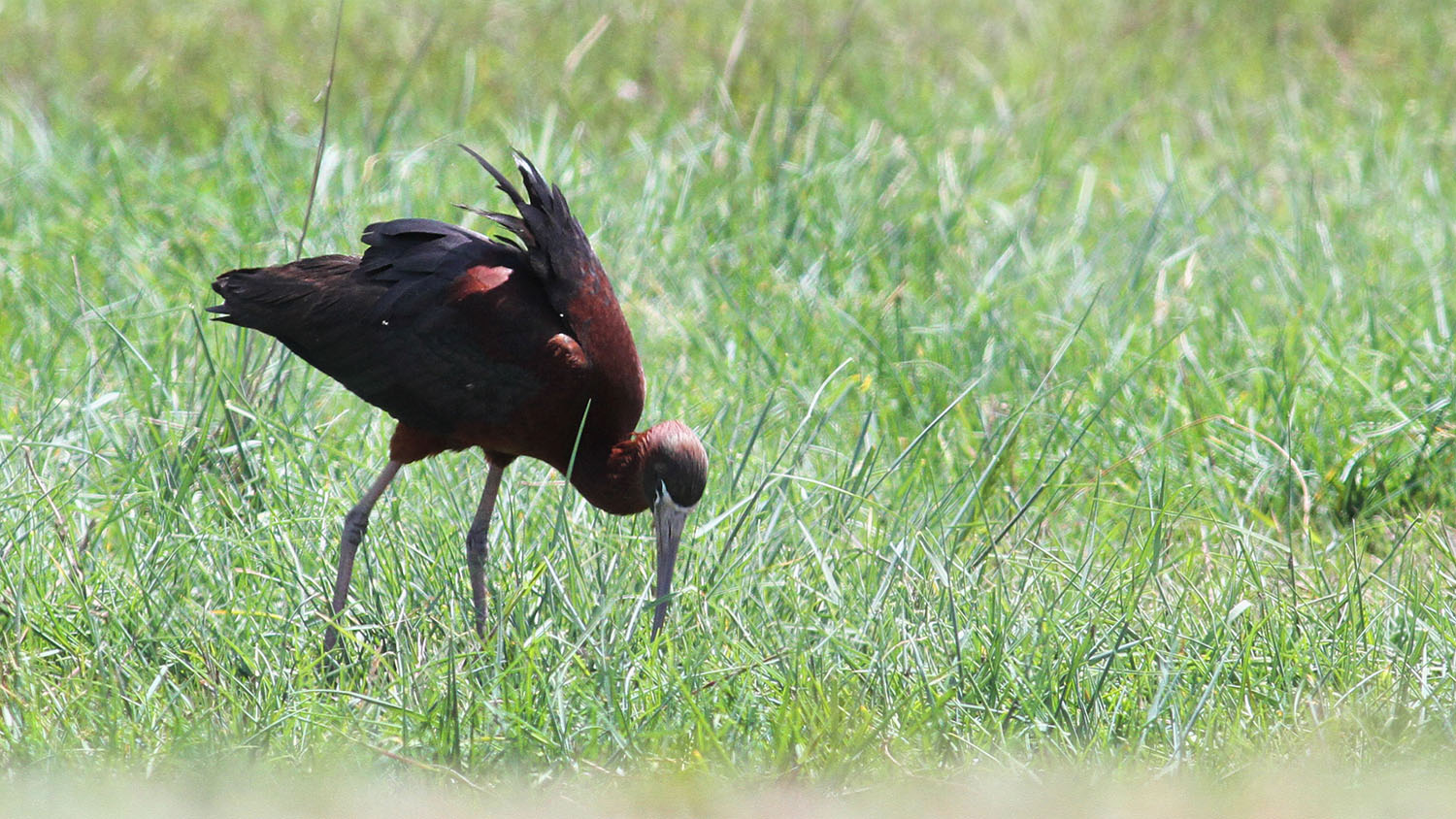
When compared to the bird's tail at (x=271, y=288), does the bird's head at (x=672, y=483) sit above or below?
A: below

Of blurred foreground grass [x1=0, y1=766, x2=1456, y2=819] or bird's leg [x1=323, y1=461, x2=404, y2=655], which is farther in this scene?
bird's leg [x1=323, y1=461, x2=404, y2=655]

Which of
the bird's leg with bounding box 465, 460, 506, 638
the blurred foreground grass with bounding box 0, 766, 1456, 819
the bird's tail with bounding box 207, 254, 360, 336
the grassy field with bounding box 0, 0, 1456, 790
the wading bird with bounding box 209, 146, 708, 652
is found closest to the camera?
the blurred foreground grass with bounding box 0, 766, 1456, 819

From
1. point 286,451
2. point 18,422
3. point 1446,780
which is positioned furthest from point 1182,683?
point 18,422

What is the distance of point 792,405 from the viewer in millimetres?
4434

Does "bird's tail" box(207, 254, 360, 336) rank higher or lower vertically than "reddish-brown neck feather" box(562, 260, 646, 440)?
higher

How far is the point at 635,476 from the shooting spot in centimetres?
356

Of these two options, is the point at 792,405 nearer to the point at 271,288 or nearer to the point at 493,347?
the point at 493,347

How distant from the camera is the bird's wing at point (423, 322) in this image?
3.56 meters

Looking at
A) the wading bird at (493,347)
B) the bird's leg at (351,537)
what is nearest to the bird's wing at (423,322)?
the wading bird at (493,347)

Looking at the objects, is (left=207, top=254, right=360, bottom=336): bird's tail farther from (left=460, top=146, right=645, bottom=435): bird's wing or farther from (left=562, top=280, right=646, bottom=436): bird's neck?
(left=562, top=280, right=646, bottom=436): bird's neck

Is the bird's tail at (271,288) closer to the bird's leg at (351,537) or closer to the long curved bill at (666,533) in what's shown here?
the bird's leg at (351,537)

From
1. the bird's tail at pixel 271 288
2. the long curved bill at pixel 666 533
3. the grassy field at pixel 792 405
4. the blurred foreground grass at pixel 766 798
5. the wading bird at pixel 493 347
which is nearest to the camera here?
the blurred foreground grass at pixel 766 798

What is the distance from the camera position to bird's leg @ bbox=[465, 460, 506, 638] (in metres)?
3.21

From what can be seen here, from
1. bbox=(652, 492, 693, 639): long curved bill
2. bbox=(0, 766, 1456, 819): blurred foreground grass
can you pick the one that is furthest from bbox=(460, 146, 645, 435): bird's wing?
bbox=(0, 766, 1456, 819): blurred foreground grass
